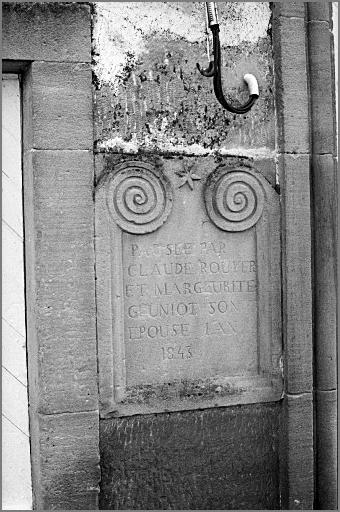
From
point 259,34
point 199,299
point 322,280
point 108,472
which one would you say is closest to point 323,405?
point 322,280

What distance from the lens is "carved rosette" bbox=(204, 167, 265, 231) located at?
11.3 feet

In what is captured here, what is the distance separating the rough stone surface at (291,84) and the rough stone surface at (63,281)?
3.36ft

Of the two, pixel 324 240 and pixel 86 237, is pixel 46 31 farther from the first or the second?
pixel 324 240

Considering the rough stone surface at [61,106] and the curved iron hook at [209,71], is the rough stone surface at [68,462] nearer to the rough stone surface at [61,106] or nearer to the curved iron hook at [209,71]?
the rough stone surface at [61,106]

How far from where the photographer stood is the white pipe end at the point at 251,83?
338cm

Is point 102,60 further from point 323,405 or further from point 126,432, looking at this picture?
point 323,405

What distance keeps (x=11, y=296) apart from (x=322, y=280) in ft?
5.28

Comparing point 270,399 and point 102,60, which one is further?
point 270,399

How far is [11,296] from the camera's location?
3.43 metres

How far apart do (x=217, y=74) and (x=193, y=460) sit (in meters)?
1.93

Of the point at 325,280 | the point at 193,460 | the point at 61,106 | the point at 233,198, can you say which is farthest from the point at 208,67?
the point at 193,460

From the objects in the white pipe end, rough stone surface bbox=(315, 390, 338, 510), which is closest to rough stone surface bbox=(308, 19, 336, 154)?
the white pipe end

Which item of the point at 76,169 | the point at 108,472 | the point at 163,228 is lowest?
the point at 108,472

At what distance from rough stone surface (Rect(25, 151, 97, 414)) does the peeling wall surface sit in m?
0.25
